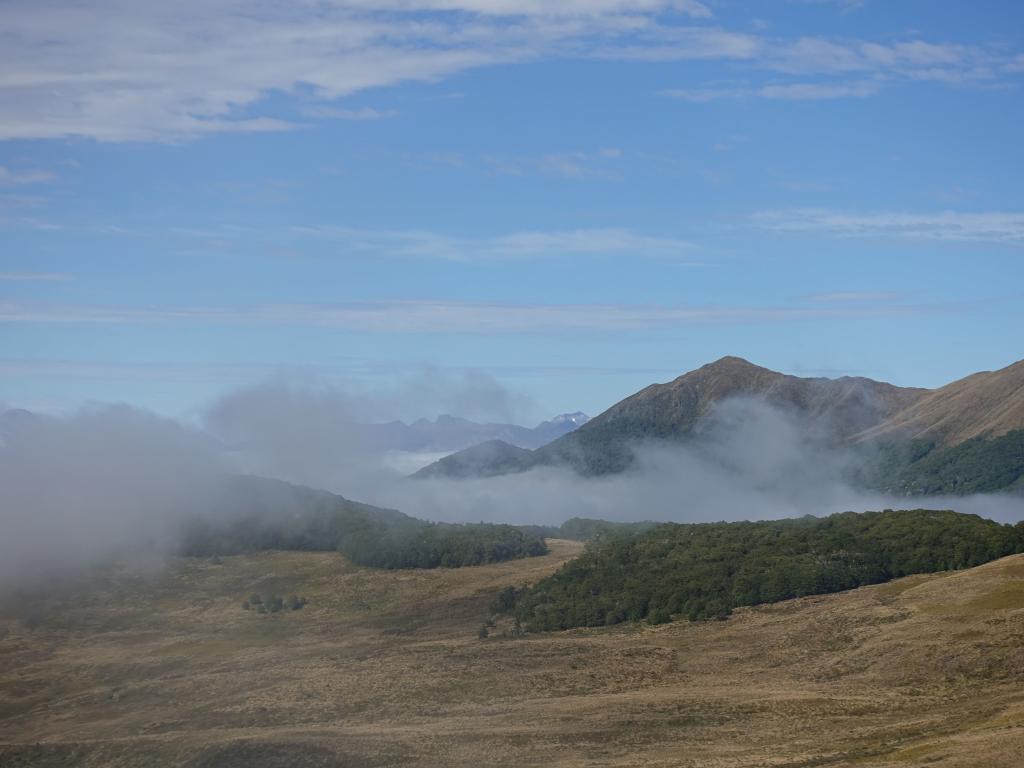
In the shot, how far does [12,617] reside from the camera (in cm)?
16388

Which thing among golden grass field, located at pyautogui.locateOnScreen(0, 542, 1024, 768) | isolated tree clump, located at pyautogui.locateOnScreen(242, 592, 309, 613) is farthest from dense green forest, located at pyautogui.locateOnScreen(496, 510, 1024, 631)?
isolated tree clump, located at pyautogui.locateOnScreen(242, 592, 309, 613)

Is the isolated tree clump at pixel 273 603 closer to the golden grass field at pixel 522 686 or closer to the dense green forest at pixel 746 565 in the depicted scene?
the golden grass field at pixel 522 686

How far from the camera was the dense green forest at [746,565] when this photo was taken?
143 meters

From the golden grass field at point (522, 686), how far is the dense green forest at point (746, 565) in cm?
620

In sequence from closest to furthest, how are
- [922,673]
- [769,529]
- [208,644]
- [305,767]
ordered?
[305,767], [922,673], [208,644], [769,529]

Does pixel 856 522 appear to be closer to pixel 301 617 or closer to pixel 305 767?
pixel 301 617

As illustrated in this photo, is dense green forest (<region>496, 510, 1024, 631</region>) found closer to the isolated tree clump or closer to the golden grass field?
the golden grass field

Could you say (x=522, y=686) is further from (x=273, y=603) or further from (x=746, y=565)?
(x=273, y=603)

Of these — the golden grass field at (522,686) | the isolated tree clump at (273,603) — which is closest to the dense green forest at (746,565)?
the golden grass field at (522,686)

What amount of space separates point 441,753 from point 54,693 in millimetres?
62721

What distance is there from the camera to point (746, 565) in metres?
153

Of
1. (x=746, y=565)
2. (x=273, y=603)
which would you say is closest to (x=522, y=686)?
(x=746, y=565)

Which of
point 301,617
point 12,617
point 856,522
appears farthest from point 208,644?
point 856,522

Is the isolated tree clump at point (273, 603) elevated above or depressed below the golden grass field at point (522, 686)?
above
